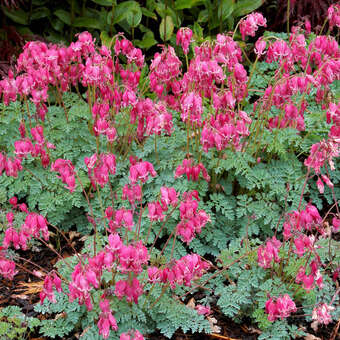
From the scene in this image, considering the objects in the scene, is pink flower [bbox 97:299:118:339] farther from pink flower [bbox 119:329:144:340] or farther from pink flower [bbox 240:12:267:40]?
pink flower [bbox 240:12:267:40]

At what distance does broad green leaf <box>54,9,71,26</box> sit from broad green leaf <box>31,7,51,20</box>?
18 centimetres

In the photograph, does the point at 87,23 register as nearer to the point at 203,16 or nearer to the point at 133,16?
the point at 133,16

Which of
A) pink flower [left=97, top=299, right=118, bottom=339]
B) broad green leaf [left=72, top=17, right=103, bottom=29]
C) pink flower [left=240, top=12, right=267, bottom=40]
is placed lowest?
pink flower [left=97, top=299, right=118, bottom=339]

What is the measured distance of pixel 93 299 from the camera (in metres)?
3.05

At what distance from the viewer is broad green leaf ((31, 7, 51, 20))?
21.1ft

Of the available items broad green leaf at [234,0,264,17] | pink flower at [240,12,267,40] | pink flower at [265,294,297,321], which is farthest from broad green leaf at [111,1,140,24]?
pink flower at [265,294,297,321]

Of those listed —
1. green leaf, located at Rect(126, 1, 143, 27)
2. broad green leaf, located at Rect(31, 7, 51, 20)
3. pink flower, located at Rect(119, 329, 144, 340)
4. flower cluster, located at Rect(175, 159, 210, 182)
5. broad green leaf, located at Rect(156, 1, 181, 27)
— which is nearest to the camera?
pink flower, located at Rect(119, 329, 144, 340)

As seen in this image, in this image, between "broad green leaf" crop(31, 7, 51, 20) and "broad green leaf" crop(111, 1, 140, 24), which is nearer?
"broad green leaf" crop(111, 1, 140, 24)

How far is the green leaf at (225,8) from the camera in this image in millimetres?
6204

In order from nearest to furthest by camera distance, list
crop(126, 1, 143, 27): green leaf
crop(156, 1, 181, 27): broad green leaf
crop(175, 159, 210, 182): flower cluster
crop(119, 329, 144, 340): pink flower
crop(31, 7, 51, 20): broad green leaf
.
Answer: crop(119, 329, 144, 340): pink flower → crop(175, 159, 210, 182): flower cluster → crop(126, 1, 143, 27): green leaf → crop(156, 1, 181, 27): broad green leaf → crop(31, 7, 51, 20): broad green leaf

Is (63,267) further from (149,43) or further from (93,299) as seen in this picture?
(149,43)

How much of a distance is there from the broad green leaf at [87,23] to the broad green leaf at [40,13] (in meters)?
0.43

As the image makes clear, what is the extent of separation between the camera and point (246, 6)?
6.43 meters

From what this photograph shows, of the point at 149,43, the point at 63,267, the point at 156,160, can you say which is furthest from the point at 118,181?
the point at 149,43
